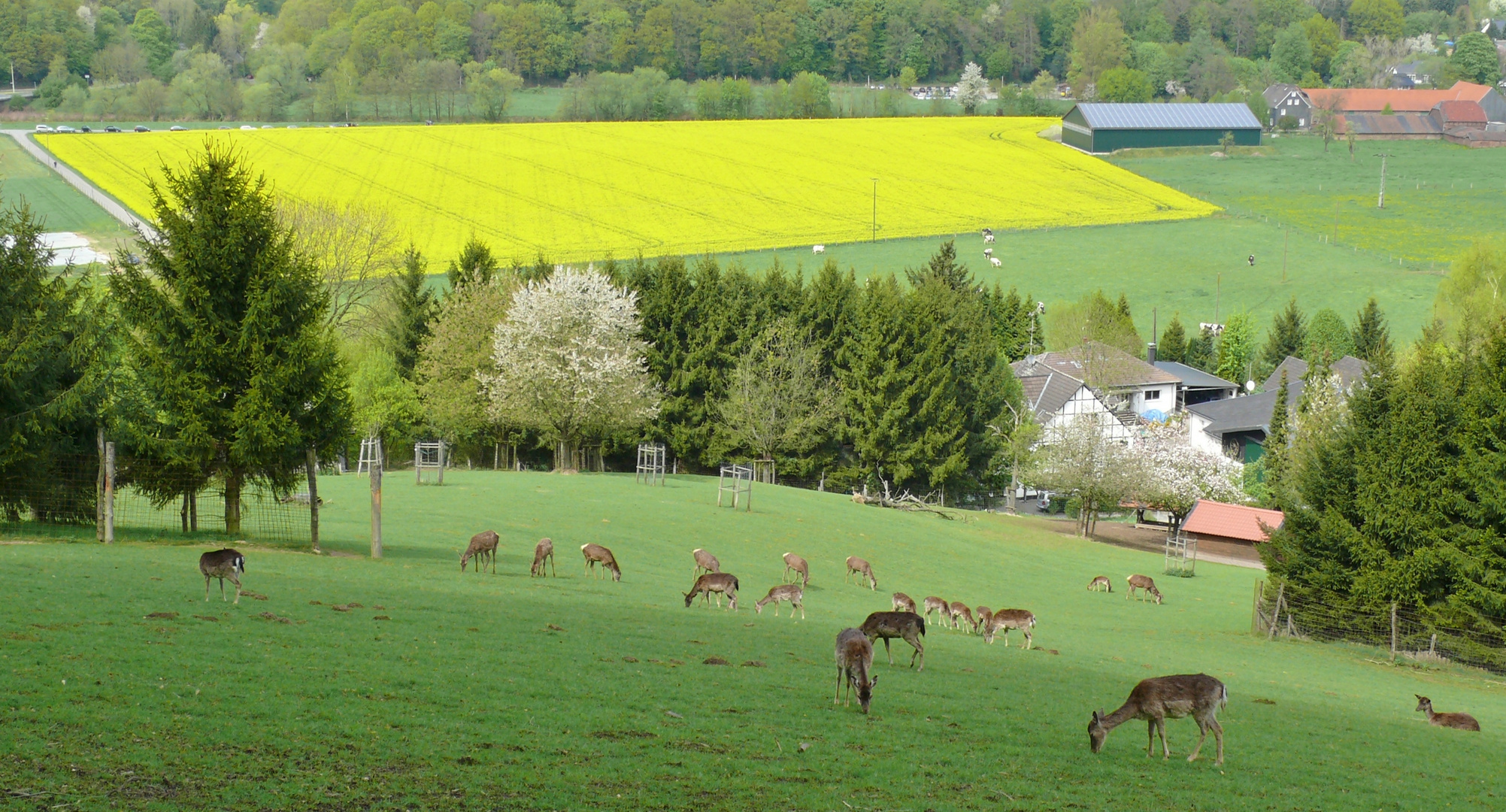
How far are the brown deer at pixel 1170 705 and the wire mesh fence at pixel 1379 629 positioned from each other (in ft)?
72.8

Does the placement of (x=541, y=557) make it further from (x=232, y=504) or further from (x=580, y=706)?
(x=580, y=706)

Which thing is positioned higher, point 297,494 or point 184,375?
point 184,375

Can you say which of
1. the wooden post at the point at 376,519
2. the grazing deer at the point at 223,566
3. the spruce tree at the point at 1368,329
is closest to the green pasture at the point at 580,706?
the grazing deer at the point at 223,566

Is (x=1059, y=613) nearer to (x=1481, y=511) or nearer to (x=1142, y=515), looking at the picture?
(x=1481, y=511)

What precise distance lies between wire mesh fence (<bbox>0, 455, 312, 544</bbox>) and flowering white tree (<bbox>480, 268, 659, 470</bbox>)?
1290 inches

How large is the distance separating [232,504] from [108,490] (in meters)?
3.31

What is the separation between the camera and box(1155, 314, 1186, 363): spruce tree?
113438mm

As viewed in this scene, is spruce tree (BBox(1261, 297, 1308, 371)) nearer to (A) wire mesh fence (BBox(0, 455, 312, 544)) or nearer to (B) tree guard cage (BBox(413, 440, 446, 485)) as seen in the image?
(B) tree guard cage (BBox(413, 440, 446, 485))

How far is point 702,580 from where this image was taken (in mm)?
28438

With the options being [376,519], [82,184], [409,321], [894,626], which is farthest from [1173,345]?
[82,184]

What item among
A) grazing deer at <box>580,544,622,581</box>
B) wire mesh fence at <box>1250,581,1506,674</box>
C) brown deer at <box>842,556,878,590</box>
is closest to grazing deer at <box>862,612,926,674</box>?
grazing deer at <box>580,544,622,581</box>

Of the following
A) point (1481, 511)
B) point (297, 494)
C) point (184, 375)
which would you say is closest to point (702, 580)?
point (184, 375)

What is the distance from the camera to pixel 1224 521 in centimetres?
6525

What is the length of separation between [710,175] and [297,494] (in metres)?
104
